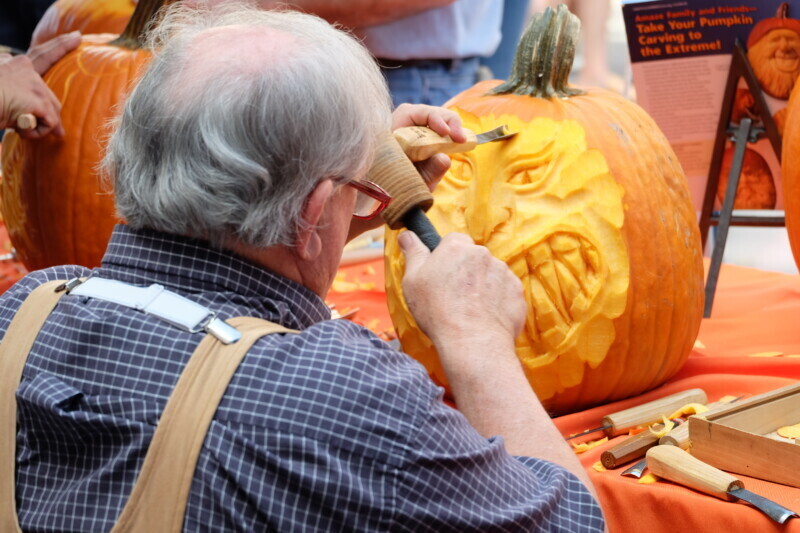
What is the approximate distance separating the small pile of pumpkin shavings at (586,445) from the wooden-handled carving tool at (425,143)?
56 cm

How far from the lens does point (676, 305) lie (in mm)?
1711

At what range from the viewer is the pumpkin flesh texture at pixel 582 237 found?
1649mm

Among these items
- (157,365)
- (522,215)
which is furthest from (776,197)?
(157,365)

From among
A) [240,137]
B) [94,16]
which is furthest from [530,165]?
[94,16]

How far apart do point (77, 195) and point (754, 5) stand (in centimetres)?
174

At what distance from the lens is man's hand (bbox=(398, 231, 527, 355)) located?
118 cm

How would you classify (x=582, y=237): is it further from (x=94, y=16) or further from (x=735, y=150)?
(x=94, y=16)

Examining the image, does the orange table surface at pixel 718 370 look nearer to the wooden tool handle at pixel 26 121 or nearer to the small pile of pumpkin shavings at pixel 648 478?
the small pile of pumpkin shavings at pixel 648 478

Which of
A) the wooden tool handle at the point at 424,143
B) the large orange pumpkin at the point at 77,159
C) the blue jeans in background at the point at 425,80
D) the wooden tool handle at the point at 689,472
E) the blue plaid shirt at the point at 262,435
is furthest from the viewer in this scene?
the blue jeans in background at the point at 425,80

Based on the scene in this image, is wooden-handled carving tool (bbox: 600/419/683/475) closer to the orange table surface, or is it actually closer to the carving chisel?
the orange table surface

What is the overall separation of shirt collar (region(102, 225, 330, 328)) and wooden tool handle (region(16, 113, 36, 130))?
4.02ft

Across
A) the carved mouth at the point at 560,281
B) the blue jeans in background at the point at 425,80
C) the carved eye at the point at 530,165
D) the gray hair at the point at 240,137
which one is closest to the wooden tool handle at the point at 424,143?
the carved eye at the point at 530,165

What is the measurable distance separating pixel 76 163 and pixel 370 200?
1.28m

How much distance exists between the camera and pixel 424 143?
5.00 ft
